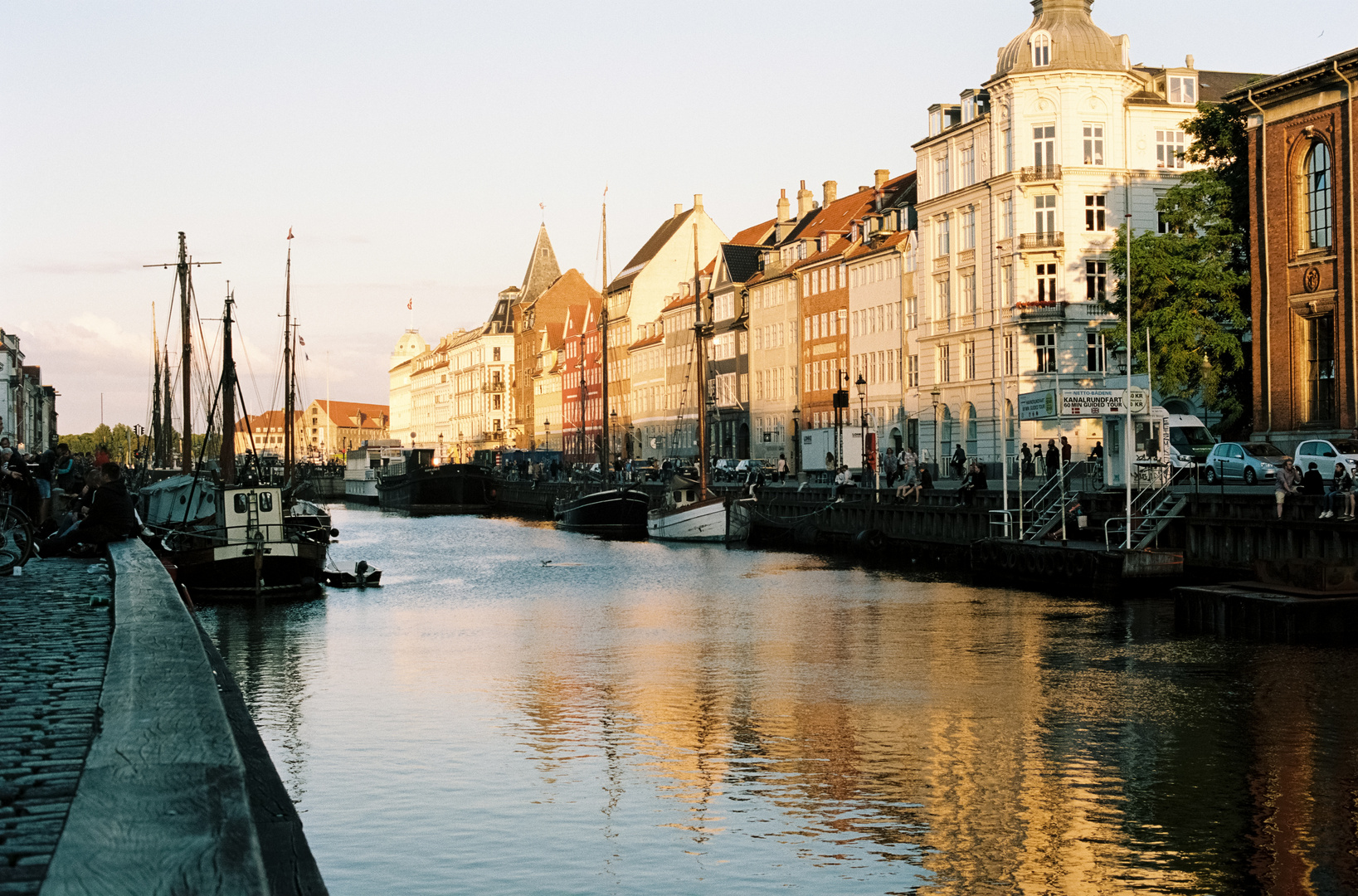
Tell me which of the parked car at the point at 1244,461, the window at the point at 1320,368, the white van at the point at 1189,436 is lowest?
the parked car at the point at 1244,461

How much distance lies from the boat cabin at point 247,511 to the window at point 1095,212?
1894 inches

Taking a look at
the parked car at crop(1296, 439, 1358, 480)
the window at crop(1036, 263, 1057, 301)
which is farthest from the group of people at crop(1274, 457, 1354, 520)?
the window at crop(1036, 263, 1057, 301)

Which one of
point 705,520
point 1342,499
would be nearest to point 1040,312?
point 705,520

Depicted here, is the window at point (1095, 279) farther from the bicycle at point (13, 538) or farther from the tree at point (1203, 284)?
the bicycle at point (13, 538)

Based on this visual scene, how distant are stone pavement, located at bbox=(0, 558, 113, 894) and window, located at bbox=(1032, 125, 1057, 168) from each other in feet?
215

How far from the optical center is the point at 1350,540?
33.3m

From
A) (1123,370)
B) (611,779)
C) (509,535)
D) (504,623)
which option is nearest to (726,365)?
(509,535)

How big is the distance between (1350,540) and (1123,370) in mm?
37500

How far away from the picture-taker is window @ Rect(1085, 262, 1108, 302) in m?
75.7

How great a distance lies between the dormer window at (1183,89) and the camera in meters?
78.6

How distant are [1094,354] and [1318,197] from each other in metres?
24.7

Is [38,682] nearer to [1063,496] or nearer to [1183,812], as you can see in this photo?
[1183,812]

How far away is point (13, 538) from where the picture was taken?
65.6ft

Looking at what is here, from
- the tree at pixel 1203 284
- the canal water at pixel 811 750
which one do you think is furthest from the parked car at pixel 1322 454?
the tree at pixel 1203 284
